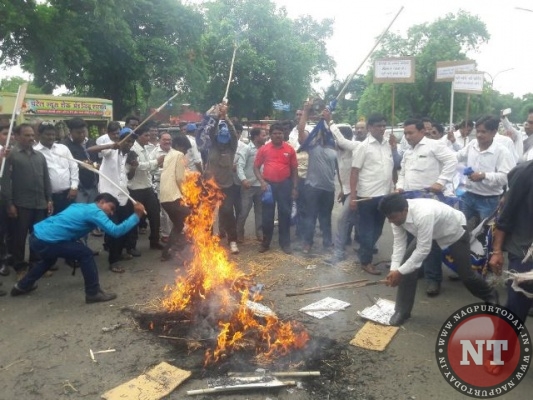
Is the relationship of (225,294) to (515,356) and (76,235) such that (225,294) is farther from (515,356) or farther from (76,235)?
(515,356)

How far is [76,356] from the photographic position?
14.3ft

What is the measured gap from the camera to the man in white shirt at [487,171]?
611 cm

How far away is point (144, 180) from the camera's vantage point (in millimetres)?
7449

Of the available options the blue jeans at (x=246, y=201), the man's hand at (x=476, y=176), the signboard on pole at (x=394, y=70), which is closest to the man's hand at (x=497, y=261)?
the man's hand at (x=476, y=176)

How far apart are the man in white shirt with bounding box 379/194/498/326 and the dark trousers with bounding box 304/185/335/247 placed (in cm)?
266

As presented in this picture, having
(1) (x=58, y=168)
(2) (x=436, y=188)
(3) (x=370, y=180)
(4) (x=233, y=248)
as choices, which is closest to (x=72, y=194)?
(1) (x=58, y=168)

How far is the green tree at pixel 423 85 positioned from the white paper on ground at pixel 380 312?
1109 inches

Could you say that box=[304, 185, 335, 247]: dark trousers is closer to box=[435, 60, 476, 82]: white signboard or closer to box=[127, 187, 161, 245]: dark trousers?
box=[127, 187, 161, 245]: dark trousers

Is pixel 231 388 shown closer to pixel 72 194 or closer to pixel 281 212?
pixel 281 212

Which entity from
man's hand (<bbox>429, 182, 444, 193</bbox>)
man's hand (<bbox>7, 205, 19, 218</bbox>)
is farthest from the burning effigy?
man's hand (<bbox>429, 182, 444, 193</bbox>)

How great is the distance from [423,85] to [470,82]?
82.9 ft

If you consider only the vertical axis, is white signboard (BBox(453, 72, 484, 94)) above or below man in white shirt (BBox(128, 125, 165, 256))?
above

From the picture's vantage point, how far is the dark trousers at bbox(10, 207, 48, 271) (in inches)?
249

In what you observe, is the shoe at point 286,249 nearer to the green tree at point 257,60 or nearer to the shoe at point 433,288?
the shoe at point 433,288
